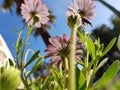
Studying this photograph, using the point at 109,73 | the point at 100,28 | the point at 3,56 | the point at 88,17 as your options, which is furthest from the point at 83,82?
the point at 100,28

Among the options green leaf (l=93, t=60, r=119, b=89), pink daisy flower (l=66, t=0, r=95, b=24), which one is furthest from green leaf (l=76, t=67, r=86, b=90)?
pink daisy flower (l=66, t=0, r=95, b=24)

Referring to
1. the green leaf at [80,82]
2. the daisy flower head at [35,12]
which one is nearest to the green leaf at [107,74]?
the green leaf at [80,82]

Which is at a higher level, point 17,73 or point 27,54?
point 17,73

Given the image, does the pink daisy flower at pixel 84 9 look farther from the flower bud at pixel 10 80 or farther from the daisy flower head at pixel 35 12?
the flower bud at pixel 10 80

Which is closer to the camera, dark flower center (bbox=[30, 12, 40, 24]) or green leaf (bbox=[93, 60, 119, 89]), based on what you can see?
green leaf (bbox=[93, 60, 119, 89])

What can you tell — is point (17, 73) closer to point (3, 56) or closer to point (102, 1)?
point (102, 1)

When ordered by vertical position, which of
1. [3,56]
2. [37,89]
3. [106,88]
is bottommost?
[3,56]

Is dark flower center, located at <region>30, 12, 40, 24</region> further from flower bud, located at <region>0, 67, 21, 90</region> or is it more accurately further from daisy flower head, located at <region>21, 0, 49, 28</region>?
flower bud, located at <region>0, 67, 21, 90</region>
